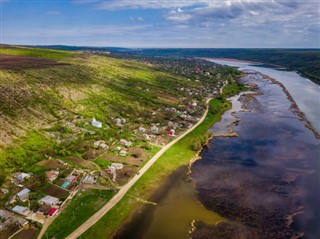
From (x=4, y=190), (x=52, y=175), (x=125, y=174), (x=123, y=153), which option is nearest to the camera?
(x=4, y=190)

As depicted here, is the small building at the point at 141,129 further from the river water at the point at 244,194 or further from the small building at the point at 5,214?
the small building at the point at 5,214

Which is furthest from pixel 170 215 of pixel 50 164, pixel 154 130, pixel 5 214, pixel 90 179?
pixel 154 130

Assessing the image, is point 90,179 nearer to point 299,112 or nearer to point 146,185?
point 146,185

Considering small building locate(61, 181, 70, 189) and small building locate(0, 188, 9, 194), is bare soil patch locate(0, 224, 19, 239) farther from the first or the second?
small building locate(61, 181, 70, 189)

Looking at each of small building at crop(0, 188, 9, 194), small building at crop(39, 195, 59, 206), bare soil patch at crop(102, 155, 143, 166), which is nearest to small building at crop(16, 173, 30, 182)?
small building at crop(0, 188, 9, 194)

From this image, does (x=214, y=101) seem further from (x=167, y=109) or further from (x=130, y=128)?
(x=130, y=128)

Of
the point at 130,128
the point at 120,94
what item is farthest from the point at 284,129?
the point at 120,94

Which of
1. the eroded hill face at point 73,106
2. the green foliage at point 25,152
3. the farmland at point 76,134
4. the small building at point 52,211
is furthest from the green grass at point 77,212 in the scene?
the eroded hill face at point 73,106

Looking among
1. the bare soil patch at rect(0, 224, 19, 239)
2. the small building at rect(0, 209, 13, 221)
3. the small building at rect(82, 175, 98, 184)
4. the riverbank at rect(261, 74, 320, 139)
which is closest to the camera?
the bare soil patch at rect(0, 224, 19, 239)
